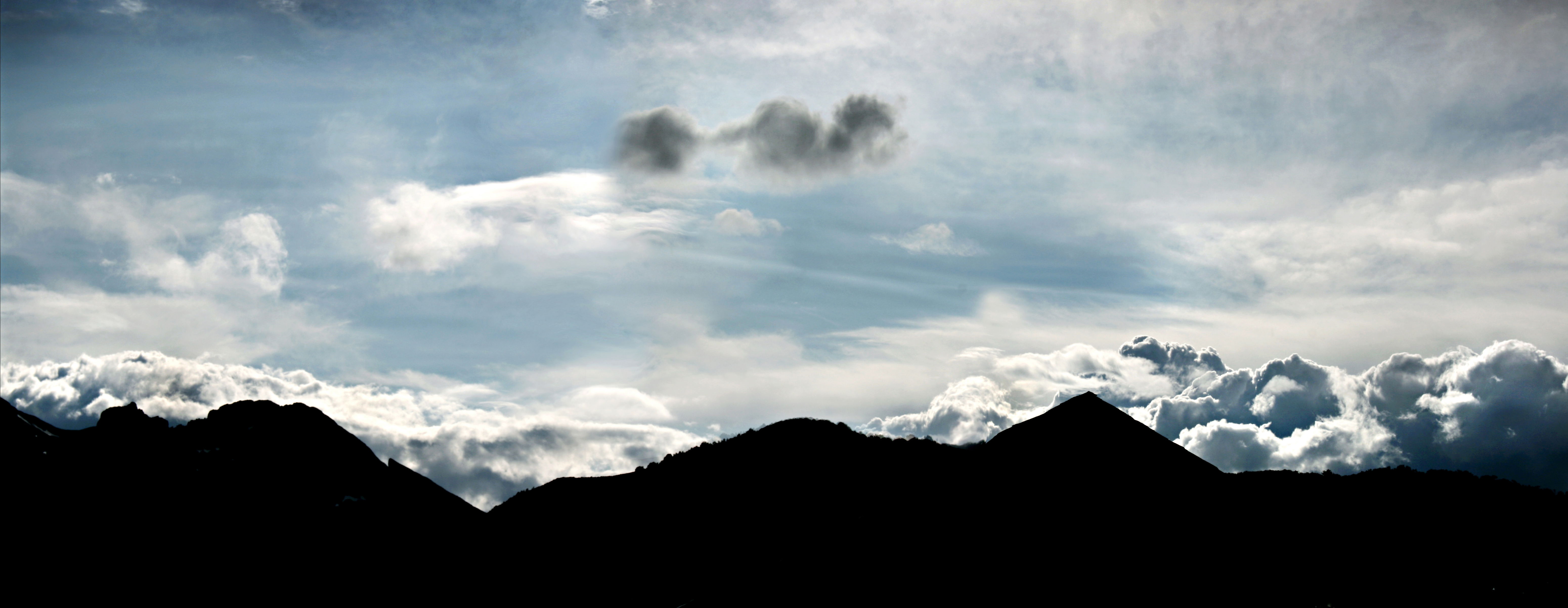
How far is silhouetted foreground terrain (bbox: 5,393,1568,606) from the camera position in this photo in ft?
193

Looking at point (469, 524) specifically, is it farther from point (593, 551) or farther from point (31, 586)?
point (31, 586)

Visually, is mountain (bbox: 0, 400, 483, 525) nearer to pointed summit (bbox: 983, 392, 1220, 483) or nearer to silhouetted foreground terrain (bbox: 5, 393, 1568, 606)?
silhouetted foreground terrain (bbox: 5, 393, 1568, 606)

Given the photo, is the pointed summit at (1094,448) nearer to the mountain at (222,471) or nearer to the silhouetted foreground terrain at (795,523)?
the silhouetted foreground terrain at (795,523)

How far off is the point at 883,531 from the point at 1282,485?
146 feet

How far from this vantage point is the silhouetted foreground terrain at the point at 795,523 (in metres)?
58.8

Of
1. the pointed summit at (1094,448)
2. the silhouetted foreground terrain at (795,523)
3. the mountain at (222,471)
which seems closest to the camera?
the silhouetted foreground terrain at (795,523)

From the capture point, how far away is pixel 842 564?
59.7 metres

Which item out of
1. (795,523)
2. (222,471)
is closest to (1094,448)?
(795,523)

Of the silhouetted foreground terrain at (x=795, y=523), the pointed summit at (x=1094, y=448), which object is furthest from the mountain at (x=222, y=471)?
the pointed summit at (x=1094, y=448)

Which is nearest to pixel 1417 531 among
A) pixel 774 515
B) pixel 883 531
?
pixel 883 531

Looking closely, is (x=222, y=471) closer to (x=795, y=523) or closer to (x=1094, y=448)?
(x=795, y=523)

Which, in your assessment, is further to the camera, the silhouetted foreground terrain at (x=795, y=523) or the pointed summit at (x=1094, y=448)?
the pointed summit at (x=1094, y=448)

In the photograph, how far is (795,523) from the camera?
80.8 metres

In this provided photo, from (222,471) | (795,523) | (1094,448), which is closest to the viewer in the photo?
(1094,448)
